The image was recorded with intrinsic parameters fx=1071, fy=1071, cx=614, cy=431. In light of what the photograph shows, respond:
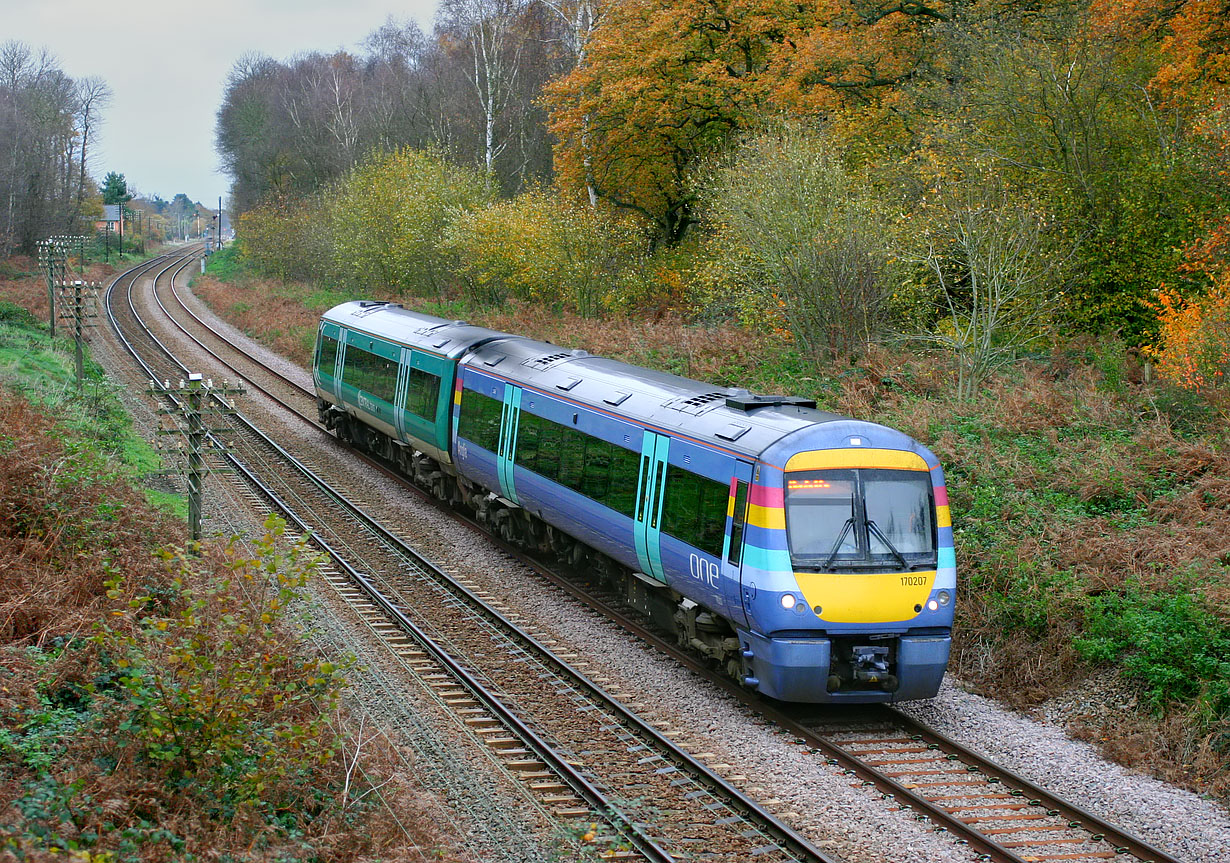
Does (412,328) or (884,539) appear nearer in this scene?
(884,539)

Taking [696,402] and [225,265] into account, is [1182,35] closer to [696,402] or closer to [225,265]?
[696,402]

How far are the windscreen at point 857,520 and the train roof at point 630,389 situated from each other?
596 mm

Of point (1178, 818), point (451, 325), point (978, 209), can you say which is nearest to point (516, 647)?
point (1178, 818)

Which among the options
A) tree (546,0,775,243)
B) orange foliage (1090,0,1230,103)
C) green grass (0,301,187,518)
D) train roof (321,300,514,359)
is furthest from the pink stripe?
tree (546,0,775,243)

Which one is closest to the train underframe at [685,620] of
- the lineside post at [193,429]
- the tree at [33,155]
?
the lineside post at [193,429]

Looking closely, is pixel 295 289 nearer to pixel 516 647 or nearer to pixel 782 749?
pixel 516 647

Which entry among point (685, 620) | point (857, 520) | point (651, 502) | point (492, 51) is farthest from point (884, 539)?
point (492, 51)

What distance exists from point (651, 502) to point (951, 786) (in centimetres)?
440

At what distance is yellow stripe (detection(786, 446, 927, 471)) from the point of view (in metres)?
9.98

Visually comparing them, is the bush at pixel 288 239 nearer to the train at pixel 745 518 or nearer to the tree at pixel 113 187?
the train at pixel 745 518

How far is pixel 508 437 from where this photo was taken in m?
15.5

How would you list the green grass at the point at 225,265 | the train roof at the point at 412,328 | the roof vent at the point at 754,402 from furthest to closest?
the green grass at the point at 225,265 → the train roof at the point at 412,328 → the roof vent at the point at 754,402

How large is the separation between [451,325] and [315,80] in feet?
189

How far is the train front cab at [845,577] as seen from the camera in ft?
31.9
